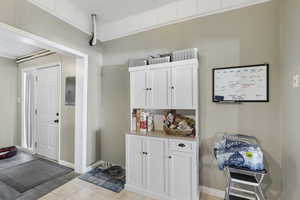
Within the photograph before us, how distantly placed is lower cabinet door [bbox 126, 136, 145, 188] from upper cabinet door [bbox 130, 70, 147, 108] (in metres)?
0.50

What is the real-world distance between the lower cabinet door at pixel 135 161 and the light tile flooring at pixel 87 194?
0.15 meters

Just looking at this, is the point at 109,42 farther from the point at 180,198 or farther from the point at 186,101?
the point at 180,198

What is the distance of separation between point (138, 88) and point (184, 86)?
68cm

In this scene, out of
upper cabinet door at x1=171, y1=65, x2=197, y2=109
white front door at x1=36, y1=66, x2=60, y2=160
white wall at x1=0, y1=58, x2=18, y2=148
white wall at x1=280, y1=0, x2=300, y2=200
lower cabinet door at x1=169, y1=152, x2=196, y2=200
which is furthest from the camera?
white wall at x1=0, y1=58, x2=18, y2=148

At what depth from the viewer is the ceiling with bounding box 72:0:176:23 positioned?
6.86ft

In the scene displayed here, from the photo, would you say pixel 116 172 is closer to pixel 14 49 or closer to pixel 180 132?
pixel 180 132

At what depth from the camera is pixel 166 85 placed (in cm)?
191

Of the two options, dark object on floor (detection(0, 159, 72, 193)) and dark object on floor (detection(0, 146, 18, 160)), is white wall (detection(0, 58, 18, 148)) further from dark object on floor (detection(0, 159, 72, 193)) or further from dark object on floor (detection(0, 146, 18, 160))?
dark object on floor (detection(0, 159, 72, 193))

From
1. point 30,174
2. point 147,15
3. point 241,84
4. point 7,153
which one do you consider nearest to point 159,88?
point 241,84

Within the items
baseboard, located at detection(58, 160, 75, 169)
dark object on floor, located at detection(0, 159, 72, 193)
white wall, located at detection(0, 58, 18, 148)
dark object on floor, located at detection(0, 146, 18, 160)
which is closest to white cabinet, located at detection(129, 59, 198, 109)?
baseboard, located at detection(58, 160, 75, 169)

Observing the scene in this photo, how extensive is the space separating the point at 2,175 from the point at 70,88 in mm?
1850

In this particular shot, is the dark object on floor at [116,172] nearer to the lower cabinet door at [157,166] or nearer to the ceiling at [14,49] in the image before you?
the lower cabinet door at [157,166]

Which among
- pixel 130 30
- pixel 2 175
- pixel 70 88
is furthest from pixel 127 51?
pixel 2 175

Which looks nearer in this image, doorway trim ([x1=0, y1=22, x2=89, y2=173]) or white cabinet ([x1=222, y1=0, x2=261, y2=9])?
white cabinet ([x1=222, y1=0, x2=261, y2=9])
